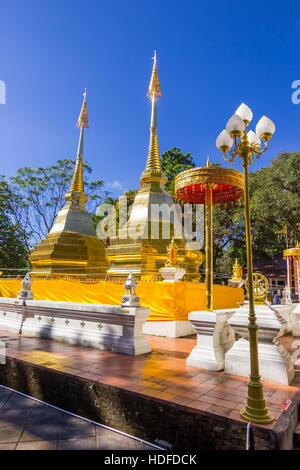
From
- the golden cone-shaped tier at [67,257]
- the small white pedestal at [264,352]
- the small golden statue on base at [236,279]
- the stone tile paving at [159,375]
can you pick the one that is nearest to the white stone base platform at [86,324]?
the stone tile paving at [159,375]

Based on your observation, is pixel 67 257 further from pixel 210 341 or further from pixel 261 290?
pixel 261 290

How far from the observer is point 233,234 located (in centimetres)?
2697

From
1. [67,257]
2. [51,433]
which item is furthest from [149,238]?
[51,433]

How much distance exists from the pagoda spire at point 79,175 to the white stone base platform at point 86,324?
506 inches

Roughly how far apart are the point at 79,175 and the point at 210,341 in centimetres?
1875

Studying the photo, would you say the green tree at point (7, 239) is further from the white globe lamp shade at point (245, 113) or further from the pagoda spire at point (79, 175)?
the white globe lamp shade at point (245, 113)

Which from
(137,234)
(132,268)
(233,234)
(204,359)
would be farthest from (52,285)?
(233,234)

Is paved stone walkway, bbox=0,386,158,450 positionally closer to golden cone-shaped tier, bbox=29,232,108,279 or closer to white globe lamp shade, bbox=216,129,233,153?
white globe lamp shade, bbox=216,129,233,153

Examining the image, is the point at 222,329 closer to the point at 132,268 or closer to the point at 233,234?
the point at 132,268

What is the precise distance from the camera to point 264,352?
4500 millimetres

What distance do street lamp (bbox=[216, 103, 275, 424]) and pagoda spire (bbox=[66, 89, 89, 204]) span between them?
17319 mm

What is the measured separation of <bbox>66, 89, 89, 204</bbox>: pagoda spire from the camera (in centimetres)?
2073

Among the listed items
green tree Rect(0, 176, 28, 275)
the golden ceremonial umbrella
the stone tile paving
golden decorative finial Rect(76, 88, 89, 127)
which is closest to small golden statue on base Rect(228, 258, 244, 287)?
the golden ceremonial umbrella
